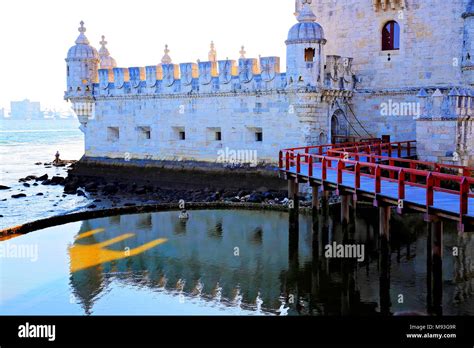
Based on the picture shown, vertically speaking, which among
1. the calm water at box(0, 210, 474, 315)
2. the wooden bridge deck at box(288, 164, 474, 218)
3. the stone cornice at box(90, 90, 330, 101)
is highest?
the stone cornice at box(90, 90, 330, 101)

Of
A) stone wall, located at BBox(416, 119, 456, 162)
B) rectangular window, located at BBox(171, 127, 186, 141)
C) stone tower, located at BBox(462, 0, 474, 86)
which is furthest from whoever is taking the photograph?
rectangular window, located at BBox(171, 127, 186, 141)

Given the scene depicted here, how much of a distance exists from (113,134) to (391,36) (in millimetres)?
13571

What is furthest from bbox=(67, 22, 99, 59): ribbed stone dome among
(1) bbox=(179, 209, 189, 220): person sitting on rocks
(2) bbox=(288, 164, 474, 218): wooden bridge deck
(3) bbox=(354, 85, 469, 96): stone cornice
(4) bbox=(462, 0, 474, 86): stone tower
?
(4) bbox=(462, 0, 474, 86): stone tower

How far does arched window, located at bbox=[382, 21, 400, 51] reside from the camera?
2409 cm

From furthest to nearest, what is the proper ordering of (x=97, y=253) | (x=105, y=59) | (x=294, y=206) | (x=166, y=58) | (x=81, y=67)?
(x=166, y=58) → (x=105, y=59) → (x=81, y=67) → (x=294, y=206) → (x=97, y=253)

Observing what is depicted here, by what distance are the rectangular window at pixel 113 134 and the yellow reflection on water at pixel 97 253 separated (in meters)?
12.4

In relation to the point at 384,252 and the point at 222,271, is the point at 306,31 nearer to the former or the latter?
the point at 222,271

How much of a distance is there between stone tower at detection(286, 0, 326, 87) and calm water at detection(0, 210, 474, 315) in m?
5.40

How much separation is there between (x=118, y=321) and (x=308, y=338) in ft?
12.0

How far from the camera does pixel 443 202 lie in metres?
12.6

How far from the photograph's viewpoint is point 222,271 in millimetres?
15000

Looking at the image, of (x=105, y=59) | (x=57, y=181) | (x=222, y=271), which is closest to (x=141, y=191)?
(x=57, y=181)

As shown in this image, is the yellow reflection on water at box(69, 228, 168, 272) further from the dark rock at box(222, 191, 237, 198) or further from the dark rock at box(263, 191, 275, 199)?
the dark rock at box(222, 191, 237, 198)

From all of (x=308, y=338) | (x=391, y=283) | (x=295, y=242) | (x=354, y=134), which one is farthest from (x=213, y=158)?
(x=308, y=338)
